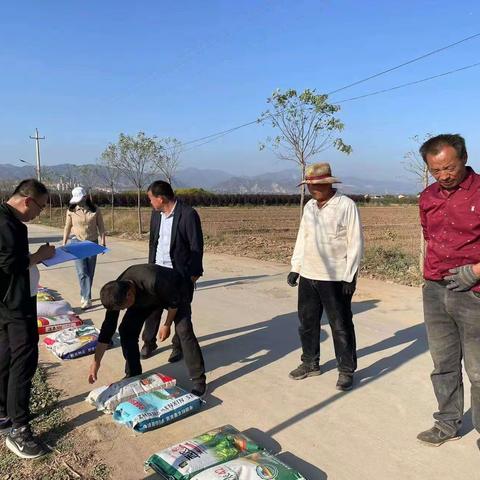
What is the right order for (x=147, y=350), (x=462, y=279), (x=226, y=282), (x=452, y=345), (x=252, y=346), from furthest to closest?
(x=226, y=282) → (x=252, y=346) → (x=147, y=350) → (x=452, y=345) → (x=462, y=279)

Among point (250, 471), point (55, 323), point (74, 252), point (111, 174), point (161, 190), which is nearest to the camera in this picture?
point (250, 471)

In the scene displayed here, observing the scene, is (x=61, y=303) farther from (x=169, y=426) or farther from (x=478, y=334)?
(x=478, y=334)

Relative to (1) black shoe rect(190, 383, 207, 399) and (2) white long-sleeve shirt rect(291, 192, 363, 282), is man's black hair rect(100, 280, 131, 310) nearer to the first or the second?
(1) black shoe rect(190, 383, 207, 399)

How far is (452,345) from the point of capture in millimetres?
3123

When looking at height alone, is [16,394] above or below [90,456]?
above

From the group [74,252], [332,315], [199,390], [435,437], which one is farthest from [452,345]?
[74,252]

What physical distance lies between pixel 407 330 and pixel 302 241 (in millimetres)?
2329

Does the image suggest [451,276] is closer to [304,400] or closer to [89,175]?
[304,400]

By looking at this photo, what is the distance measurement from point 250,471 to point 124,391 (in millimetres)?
1517

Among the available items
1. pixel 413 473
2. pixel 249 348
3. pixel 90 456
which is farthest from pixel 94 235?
pixel 413 473

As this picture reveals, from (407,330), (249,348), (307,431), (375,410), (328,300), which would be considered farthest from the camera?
(407,330)

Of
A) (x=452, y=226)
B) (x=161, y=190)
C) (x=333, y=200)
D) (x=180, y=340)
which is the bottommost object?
(x=180, y=340)

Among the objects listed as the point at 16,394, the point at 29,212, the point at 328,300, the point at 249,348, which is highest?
the point at 29,212

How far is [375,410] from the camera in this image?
3.76 metres
